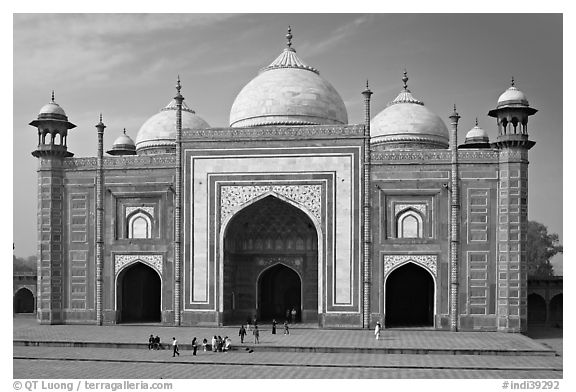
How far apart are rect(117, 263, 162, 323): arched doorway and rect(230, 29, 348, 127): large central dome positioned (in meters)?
6.53

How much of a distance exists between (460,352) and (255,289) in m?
8.97

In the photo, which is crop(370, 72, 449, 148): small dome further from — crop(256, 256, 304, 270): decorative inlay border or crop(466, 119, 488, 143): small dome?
crop(256, 256, 304, 270): decorative inlay border

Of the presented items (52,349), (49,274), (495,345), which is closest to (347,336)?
(495,345)

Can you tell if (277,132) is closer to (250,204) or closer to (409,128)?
(250,204)

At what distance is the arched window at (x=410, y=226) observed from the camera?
22.8m

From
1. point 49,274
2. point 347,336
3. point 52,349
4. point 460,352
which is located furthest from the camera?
point 49,274

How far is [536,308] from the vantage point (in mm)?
28656

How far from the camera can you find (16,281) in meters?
32.1

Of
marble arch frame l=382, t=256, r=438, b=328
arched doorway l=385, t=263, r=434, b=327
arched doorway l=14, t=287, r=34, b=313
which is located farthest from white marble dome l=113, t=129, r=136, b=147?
marble arch frame l=382, t=256, r=438, b=328

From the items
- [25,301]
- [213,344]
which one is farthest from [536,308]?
[25,301]

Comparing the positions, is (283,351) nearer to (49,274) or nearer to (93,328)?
(93,328)

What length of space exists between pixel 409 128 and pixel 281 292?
8245 mm

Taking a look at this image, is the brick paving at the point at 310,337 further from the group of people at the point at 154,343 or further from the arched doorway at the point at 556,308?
the arched doorway at the point at 556,308

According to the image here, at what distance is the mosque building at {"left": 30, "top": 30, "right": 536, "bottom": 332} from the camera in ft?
73.0
